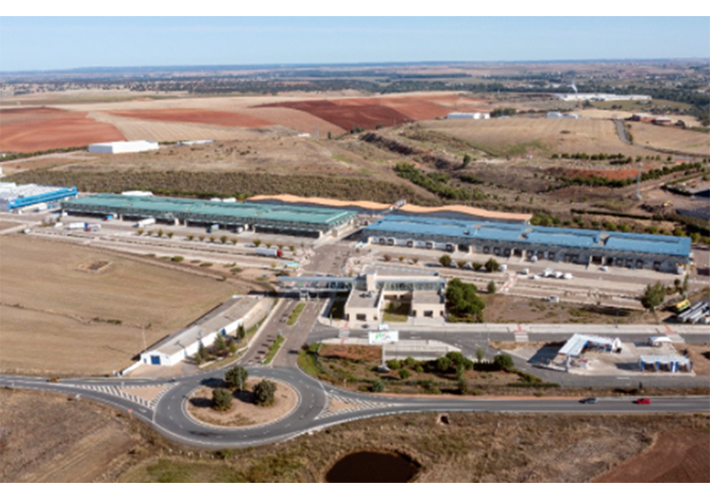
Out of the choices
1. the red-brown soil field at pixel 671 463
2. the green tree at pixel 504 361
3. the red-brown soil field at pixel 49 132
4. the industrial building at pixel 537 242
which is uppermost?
the red-brown soil field at pixel 49 132

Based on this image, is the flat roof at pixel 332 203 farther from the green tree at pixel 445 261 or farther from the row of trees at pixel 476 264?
the green tree at pixel 445 261

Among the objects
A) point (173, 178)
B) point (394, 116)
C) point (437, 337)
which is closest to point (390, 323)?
point (437, 337)

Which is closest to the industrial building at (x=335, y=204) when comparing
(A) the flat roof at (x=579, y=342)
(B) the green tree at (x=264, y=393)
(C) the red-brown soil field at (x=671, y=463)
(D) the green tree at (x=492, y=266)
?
(D) the green tree at (x=492, y=266)

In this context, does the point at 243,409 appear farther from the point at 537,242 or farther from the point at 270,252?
the point at 537,242

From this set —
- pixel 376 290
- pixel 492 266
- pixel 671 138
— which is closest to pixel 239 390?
pixel 376 290

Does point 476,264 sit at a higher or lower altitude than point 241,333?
higher

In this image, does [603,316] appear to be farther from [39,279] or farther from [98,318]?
[39,279]
